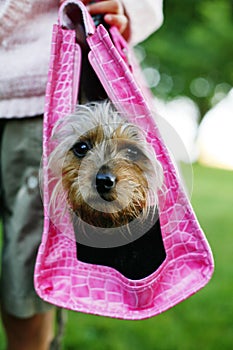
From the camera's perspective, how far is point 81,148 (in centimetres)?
144

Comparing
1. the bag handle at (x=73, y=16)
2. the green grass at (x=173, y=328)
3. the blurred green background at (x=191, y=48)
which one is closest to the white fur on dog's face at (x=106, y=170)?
the bag handle at (x=73, y=16)

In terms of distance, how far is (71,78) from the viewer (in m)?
1.53

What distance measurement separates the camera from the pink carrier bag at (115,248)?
1.43 metres

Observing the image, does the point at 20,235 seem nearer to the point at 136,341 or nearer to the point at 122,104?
the point at 122,104

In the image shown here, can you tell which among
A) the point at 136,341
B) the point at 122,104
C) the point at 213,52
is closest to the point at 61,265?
the point at 122,104

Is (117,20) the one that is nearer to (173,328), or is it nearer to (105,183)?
(105,183)

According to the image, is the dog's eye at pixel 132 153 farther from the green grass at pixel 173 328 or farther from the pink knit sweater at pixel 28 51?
the green grass at pixel 173 328

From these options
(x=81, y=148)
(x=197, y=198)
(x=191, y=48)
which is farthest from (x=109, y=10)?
(x=191, y=48)

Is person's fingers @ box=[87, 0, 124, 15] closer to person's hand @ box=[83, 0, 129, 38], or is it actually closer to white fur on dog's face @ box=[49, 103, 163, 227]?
person's hand @ box=[83, 0, 129, 38]

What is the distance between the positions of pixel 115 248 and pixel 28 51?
0.62 m

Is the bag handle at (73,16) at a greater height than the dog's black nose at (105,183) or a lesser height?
greater

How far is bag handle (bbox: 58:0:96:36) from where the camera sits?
4.93 ft

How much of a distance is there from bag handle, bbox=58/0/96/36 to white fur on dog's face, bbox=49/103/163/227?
0.67 ft

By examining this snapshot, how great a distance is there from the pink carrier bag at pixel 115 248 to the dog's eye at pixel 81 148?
0.08 m
